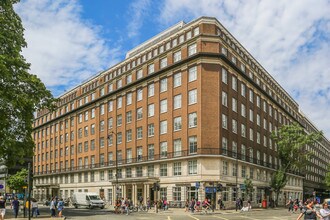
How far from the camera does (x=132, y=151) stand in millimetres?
67188

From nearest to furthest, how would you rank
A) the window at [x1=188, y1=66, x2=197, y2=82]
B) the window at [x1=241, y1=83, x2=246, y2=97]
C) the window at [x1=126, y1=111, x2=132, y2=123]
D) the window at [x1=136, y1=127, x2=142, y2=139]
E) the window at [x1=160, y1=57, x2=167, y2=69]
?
the window at [x1=188, y1=66, x2=197, y2=82] < the window at [x1=160, y1=57, x2=167, y2=69] < the window at [x1=241, y1=83, x2=246, y2=97] < the window at [x1=136, y1=127, x2=142, y2=139] < the window at [x1=126, y1=111, x2=132, y2=123]

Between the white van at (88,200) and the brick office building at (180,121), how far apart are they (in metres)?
6.98

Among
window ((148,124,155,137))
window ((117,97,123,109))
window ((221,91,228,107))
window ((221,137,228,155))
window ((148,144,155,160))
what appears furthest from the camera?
window ((117,97,123,109))

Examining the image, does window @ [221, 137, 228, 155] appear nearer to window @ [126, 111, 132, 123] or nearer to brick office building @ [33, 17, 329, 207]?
brick office building @ [33, 17, 329, 207]

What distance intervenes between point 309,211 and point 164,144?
1733 inches

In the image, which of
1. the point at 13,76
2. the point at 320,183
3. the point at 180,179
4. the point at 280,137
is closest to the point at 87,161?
the point at 180,179

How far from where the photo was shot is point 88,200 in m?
57.2

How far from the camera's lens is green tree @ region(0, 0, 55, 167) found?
92.9 ft

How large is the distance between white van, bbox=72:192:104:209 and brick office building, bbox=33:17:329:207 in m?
6.98

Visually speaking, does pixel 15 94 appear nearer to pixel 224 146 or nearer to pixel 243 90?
pixel 224 146

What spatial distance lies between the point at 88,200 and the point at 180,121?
54.6ft

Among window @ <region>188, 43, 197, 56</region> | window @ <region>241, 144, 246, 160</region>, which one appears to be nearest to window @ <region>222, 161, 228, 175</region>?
window @ <region>241, 144, 246, 160</region>

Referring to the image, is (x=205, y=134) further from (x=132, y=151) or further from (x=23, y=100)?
(x=23, y=100)

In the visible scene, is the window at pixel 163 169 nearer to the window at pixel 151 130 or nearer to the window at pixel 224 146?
the window at pixel 151 130
